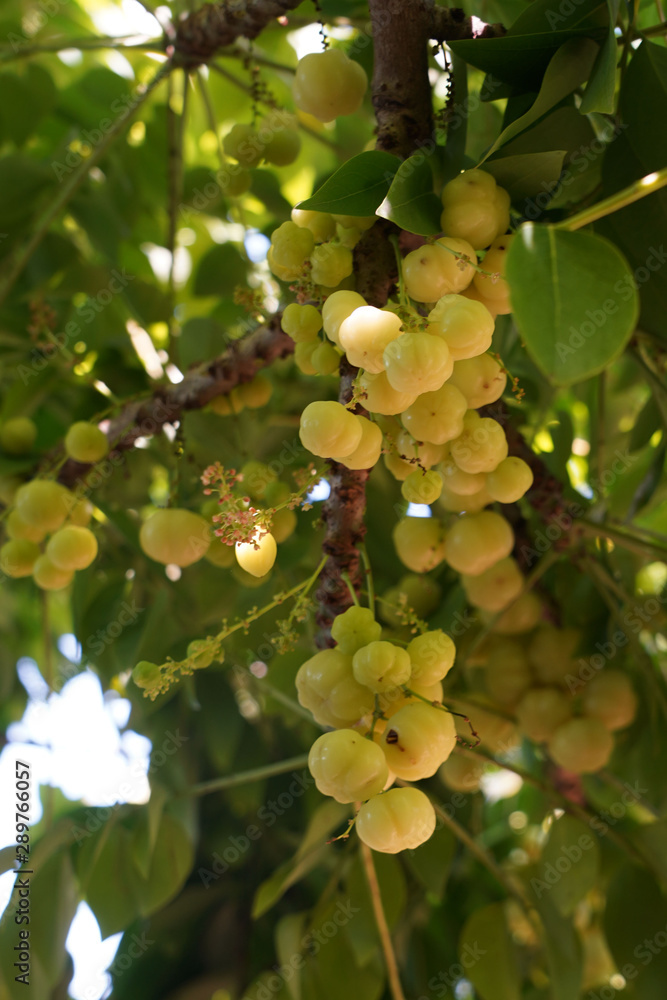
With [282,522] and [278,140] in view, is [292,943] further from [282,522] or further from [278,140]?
[278,140]

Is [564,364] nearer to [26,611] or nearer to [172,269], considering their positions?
[172,269]

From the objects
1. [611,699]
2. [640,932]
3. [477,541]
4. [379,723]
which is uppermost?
[379,723]

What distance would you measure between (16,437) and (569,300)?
2.72 feet

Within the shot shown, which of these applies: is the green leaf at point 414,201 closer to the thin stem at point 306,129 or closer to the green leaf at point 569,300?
the green leaf at point 569,300

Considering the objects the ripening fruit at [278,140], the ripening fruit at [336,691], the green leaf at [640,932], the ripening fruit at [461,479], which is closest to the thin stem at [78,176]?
the ripening fruit at [278,140]

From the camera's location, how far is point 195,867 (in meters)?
1.42

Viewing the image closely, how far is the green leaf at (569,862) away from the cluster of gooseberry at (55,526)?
2.13 ft

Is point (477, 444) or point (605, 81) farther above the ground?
point (605, 81)

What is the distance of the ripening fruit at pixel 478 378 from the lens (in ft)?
1.85

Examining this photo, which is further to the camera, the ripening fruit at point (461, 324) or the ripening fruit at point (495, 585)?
the ripening fruit at point (495, 585)

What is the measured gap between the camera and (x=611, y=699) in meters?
1.02

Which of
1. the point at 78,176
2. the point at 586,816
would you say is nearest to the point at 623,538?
the point at 586,816

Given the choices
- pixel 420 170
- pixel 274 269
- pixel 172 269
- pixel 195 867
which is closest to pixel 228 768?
pixel 195 867
